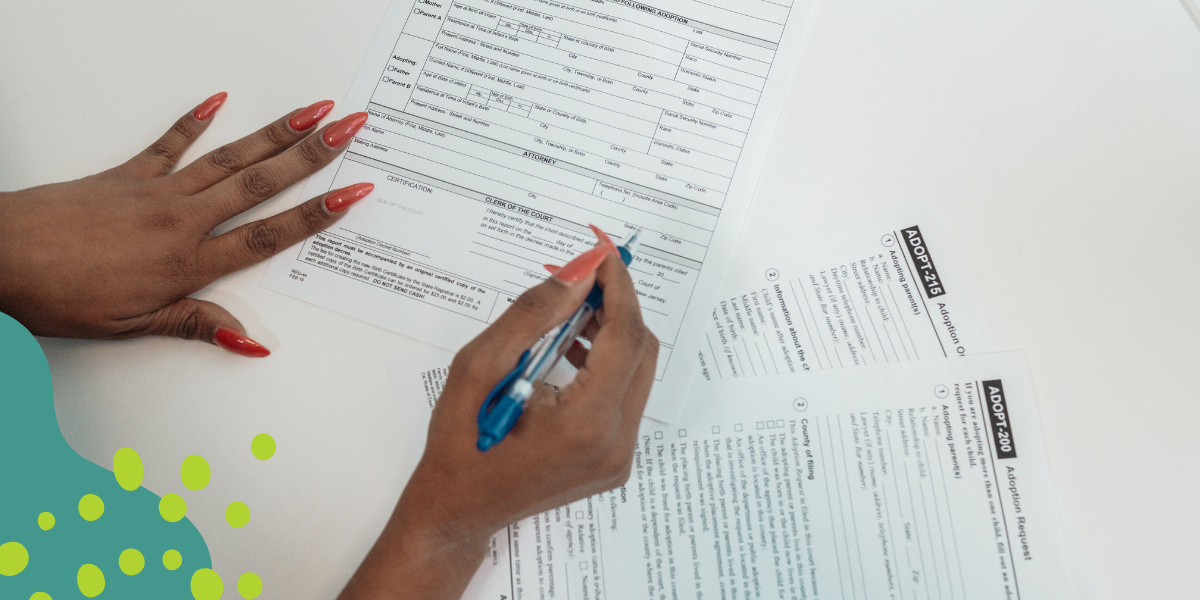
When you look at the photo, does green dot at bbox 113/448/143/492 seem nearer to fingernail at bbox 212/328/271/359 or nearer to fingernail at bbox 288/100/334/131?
fingernail at bbox 212/328/271/359

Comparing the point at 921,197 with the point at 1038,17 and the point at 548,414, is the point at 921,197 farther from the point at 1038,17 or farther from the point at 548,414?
the point at 548,414

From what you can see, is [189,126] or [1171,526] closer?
[1171,526]

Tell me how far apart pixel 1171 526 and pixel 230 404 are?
887mm

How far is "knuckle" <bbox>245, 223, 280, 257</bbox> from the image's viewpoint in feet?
2.18

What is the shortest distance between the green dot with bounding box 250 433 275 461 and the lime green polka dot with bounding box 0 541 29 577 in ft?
0.59

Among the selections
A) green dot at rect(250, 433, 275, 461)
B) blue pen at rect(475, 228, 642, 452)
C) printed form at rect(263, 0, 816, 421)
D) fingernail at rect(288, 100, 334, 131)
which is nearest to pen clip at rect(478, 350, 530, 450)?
blue pen at rect(475, 228, 642, 452)

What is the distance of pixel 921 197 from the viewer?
0.63 meters

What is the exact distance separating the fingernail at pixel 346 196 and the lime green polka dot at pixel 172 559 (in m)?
→ 0.36

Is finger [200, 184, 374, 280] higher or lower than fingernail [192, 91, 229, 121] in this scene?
lower

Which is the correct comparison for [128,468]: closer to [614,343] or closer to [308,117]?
[308,117]

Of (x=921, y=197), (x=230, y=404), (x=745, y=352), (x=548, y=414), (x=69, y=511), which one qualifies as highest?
(x=921, y=197)

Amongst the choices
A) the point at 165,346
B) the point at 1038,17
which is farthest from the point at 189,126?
the point at 1038,17

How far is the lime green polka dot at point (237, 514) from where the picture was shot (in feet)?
2.10

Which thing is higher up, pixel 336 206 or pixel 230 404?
pixel 336 206
